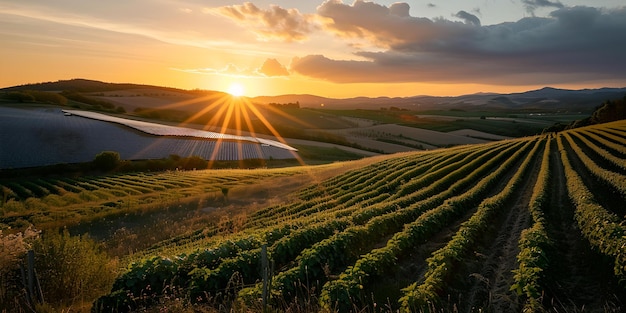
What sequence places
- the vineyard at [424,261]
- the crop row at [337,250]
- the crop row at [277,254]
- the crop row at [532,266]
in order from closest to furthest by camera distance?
1. the crop row at [532,266]
2. the vineyard at [424,261]
3. the crop row at [337,250]
4. the crop row at [277,254]

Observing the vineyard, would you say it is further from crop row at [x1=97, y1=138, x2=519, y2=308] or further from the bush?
the bush

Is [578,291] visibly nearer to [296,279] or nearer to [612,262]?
[612,262]

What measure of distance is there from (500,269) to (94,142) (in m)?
82.2

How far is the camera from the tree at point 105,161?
69750 millimetres

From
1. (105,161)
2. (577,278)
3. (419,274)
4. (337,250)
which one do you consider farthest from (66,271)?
(105,161)

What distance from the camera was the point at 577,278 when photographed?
12.7 metres

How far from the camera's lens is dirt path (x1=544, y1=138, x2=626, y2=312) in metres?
10.8

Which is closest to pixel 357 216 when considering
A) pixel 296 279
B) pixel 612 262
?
pixel 296 279

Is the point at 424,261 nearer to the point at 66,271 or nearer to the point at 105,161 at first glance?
the point at 66,271

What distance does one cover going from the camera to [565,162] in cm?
3866

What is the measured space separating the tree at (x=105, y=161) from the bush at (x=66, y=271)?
63008 mm

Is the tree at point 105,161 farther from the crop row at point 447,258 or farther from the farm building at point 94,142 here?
the crop row at point 447,258

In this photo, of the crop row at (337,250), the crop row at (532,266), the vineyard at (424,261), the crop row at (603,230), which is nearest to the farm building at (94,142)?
the vineyard at (424,261)

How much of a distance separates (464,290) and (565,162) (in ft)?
109
